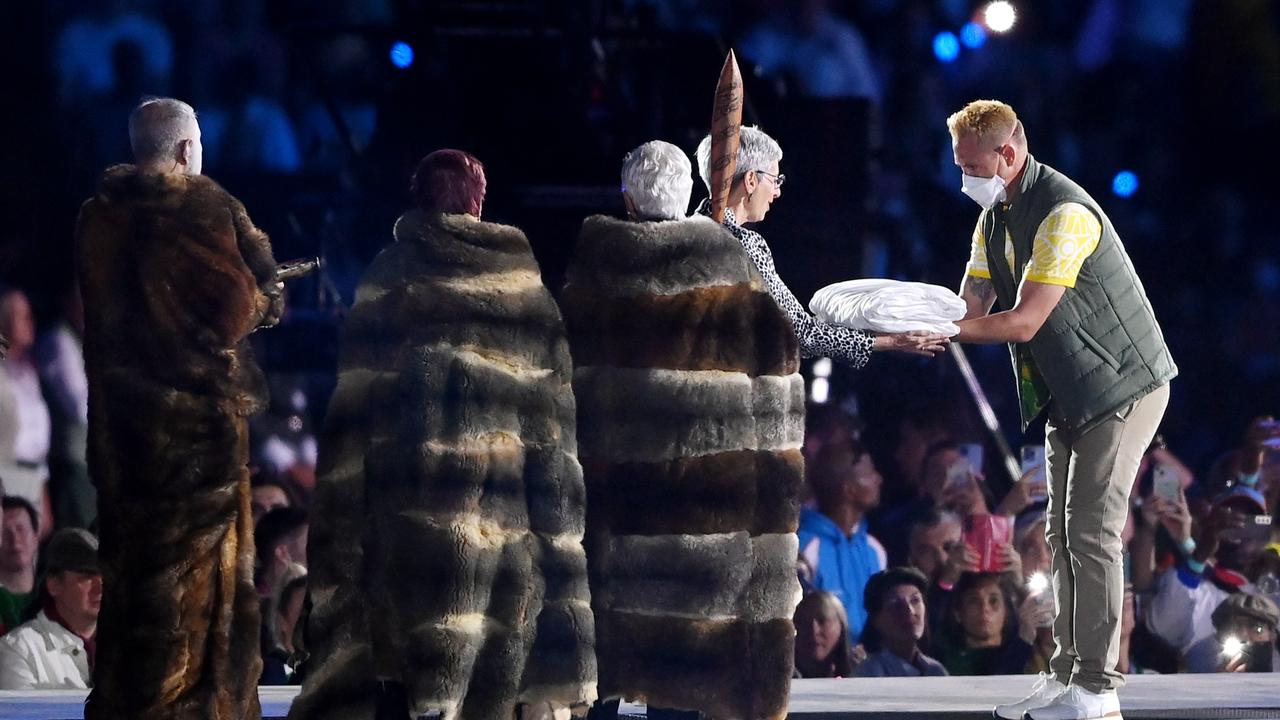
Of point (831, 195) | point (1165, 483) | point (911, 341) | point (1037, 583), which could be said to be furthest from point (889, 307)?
point (1165, 483)

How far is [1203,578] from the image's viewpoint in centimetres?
654

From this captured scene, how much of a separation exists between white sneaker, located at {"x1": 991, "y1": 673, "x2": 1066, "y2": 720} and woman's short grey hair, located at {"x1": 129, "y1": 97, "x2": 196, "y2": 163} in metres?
2.43

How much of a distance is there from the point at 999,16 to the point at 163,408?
14.4 ft

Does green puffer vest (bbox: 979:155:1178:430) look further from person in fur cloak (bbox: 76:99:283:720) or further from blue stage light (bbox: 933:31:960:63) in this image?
blue stage light (bbox: 933:31:960:63)

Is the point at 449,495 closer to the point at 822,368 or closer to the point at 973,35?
the point at 822,368

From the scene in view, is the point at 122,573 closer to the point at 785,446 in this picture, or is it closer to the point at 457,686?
the point at 457,686

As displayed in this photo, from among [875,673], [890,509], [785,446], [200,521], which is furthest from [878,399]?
[200,521]

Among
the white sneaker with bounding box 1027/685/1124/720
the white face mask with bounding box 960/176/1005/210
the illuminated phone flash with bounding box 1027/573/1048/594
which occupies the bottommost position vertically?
the white sneaker with bounding box 1027/685/1124/720

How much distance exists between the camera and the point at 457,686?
12.3ft

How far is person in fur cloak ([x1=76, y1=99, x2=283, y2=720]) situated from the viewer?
3.85 meters

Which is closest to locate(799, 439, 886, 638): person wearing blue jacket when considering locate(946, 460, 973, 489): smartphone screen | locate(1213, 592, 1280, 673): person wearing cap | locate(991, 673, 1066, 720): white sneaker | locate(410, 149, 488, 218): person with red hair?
locate(946, 460, 973, 489): smartphone screen

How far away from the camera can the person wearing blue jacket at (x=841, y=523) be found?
635 cm

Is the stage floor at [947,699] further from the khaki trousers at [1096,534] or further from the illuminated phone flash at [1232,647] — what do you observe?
the illuminated phone flash at [1232,647]

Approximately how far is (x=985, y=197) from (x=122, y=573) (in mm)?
2244
